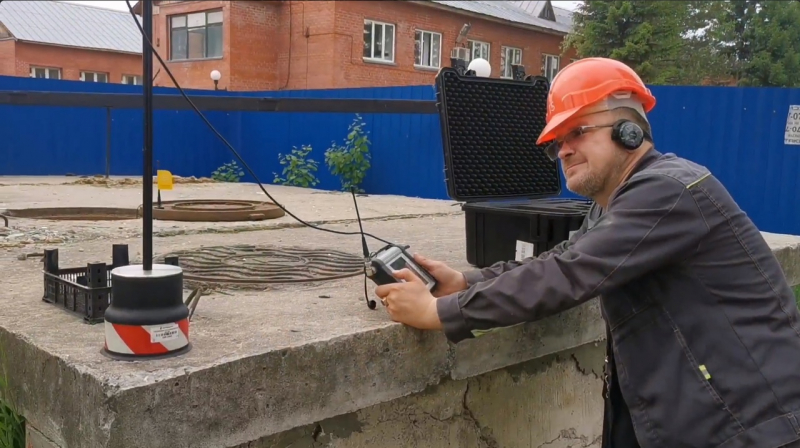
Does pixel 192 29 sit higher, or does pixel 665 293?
pixel 192 29

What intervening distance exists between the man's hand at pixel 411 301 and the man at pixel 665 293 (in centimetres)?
3

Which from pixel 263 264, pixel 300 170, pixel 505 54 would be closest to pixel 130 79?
pixel 505 54

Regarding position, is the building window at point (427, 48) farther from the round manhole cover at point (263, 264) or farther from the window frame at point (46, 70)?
the round manhole cover at point (263, 264)

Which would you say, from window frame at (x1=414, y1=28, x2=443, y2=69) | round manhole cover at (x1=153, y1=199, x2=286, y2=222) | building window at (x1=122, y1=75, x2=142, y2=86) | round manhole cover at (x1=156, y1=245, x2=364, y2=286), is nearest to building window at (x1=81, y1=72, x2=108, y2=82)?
building window at (x1=122, y1=75, x2=142, y2=86)

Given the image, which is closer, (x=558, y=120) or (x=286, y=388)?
(x=286, y=388)

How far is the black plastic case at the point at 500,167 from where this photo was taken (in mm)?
2840

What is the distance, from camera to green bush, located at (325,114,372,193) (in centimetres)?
1316

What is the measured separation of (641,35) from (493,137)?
2110 cm

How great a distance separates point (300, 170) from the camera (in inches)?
524

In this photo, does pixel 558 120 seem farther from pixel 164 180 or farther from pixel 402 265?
pixel 164 180

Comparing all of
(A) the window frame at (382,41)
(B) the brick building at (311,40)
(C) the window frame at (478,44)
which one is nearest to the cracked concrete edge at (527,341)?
(B) the brick building at (311,40)

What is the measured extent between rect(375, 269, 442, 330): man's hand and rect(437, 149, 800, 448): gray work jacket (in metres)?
0.13

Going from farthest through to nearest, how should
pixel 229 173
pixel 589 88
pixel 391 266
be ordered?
pixel 229 173 → pixel 391 266 → pixel 589 88

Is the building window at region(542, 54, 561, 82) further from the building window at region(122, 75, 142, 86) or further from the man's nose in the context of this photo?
the man's nose
